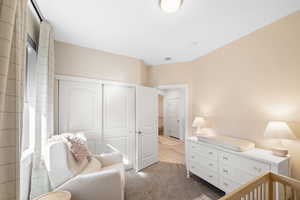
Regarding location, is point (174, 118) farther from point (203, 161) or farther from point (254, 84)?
point (254, 84)

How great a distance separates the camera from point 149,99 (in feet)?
10.3

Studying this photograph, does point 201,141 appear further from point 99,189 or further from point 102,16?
point 102,16

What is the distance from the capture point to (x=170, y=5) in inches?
58.6

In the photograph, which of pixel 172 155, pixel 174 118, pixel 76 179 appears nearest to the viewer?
pixel 76 179

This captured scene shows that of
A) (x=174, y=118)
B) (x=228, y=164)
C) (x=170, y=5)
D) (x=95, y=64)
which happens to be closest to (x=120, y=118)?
(x=95, y=64)

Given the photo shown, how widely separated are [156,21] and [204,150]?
216 centimetres

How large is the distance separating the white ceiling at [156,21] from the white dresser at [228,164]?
5.86 feet

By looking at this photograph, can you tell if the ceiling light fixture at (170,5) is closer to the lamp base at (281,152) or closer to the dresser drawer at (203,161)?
the lamp base at (281,152)

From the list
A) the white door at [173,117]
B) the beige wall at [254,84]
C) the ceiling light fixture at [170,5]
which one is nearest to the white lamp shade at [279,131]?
the beige wall at [254,84]

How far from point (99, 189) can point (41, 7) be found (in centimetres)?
224

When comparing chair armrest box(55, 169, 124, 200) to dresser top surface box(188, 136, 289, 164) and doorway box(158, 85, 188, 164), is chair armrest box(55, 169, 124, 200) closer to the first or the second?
dresser top surface box(188, 136, 289, 164)

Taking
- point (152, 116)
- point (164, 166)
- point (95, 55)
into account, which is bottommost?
point (164, 166)

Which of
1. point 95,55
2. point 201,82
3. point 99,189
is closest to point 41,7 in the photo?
point 95,55

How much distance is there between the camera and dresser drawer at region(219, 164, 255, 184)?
1634 millimetres
